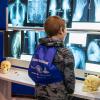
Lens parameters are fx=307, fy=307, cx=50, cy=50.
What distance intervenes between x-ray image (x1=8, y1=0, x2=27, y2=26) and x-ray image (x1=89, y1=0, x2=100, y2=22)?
0.91 meters

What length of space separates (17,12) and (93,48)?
3.96 ft

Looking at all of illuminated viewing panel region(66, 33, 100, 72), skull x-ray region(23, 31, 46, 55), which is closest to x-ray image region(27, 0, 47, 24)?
skull x-ray region(23, 31, 46, 55)

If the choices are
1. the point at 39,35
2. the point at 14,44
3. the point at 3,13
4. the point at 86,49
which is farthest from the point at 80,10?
the point at 3,13

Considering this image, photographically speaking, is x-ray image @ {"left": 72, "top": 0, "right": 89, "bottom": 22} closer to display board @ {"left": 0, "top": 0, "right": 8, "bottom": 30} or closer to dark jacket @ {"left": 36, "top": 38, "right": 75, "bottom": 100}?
dark jacket @ {"left": 36, "top": 38, "right": 75, "bottom": 100}

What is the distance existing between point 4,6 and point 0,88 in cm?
104

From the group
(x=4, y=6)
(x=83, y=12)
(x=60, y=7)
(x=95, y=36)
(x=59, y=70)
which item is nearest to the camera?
(x=59, y=70)

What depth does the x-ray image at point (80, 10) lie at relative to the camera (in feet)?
9.46

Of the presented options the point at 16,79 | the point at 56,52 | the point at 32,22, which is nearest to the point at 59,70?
the point at 56,52

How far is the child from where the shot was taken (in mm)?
2238

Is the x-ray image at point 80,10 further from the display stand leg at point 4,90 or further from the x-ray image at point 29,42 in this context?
the display stand leg at point 4,90

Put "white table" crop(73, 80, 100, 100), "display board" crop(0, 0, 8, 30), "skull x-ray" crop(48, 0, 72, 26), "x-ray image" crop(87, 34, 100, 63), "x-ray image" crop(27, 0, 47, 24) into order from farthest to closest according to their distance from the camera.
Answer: "display board" crop(0, 0, 8, 30) < "x-ray image" crop(27, 0, 47, 24) < "skull x-ray" crop(48, 0, 72, 26) < "x-ray image" crop(87, 34, 100, 63) < "white table" crop(73, 80, 100, 100)

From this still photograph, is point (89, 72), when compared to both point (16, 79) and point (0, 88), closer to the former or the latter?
point (16, 79)

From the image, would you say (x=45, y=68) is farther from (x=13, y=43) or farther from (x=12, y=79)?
(x=13, y=43)

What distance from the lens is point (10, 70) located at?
3.51 meters
